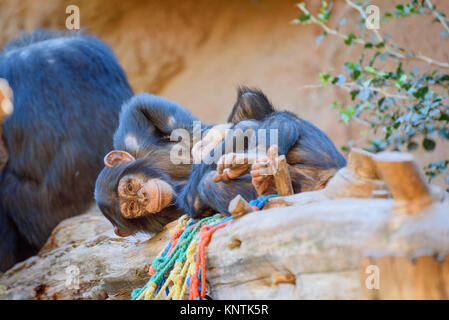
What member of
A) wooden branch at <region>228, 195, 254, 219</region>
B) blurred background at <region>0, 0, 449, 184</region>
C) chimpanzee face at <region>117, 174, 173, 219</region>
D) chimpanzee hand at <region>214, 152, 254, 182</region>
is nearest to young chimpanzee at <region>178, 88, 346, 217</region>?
chimpanzee hand at <region>214, 152, 254, 182</region>

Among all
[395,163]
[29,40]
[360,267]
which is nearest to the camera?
[395,163]

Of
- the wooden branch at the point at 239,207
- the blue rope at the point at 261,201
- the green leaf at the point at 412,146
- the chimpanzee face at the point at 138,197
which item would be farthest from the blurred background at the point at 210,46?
the wooden branch at the point at 239,207

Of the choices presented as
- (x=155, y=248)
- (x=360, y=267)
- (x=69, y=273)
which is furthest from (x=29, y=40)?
(x=360, y=267)

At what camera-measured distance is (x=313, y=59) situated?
18.1 feet

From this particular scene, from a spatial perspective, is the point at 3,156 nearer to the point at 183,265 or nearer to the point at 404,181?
the point at 183,265

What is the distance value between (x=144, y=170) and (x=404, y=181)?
4.67ft

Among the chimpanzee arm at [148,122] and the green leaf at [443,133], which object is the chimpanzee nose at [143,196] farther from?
the green leaf at [443,133]

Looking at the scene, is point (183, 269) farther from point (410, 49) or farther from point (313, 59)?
point (313, 59)

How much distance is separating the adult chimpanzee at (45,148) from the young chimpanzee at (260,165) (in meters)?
1.22

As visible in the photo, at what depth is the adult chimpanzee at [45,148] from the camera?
328 cm

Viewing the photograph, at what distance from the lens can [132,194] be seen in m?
2.35

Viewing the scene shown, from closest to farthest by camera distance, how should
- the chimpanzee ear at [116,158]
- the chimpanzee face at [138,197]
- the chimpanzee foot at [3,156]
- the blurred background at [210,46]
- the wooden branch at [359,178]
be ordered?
1. the wooden branch at [359,178]
2. the chimpanzee face at [138,197]
3. the chimpanzee ear at [116,158]
4. the chimpanzee foot at [3,156]
5. the blurred background at [210,46]

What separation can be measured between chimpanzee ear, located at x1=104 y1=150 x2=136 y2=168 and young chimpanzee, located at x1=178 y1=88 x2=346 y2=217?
1.18ft
